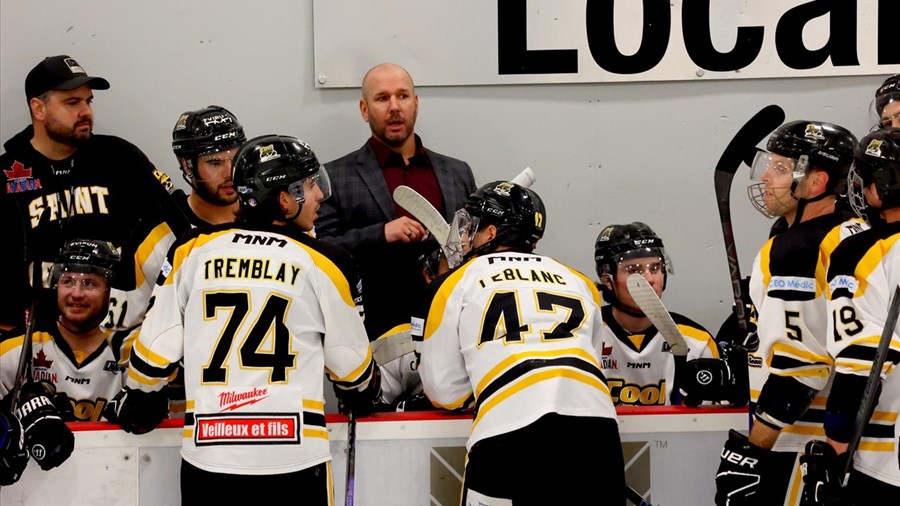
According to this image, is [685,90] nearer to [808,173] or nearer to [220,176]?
[808,173]

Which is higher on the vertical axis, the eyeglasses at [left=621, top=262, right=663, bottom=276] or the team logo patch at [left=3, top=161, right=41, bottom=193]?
the team logo patch at [left=3, top=161, right=41, bottom=193]

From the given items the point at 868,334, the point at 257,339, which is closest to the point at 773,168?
the point at 868,334

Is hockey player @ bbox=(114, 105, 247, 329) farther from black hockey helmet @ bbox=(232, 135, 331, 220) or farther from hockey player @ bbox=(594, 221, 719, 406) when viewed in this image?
hockey player @ bbox=(594, 221, 719, 406)

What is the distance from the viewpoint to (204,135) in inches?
147

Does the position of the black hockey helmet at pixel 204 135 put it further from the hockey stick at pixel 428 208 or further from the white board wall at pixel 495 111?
the white board wall at pixel 495 111

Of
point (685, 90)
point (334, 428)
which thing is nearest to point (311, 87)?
point (685, 90)

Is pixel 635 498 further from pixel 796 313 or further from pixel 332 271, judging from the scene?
pixel 332 271

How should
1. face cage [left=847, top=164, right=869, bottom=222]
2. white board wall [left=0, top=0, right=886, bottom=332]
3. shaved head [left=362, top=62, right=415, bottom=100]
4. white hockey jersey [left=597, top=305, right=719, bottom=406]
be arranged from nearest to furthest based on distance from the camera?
1. face cage [left=847, top=164, right=869, bottom=222]
2. white hockey jersey [left=597, top=305, right=719, bottom=406]
3. shaved head [left=362, top=62, right=415, bottom=100]
4. white board wall [left=0, top=0, right=886, bottom=332]

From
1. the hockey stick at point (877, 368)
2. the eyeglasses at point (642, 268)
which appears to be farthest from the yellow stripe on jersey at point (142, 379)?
the hockey stick at point (877, 368)

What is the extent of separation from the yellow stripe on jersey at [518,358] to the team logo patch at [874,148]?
2.84 feet

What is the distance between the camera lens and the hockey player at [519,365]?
108 inches

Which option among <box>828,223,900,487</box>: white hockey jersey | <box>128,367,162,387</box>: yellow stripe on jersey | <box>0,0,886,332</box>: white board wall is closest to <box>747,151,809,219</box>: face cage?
<box>828,223,900,487</box>: white hockey jersey

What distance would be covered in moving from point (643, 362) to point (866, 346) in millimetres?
1193

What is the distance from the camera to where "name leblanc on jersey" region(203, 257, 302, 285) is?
2.82 meters
